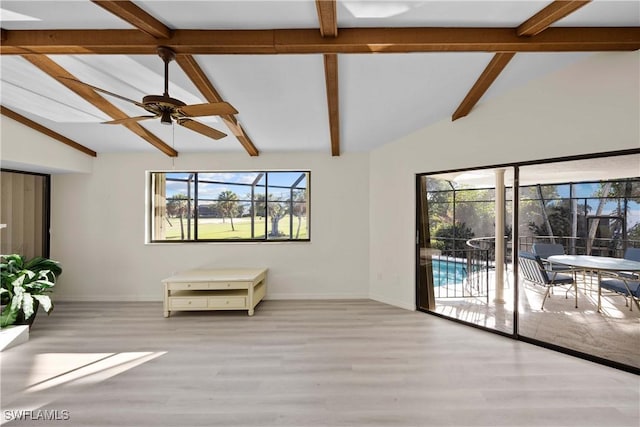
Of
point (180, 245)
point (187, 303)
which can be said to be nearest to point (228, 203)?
point (180, 245)

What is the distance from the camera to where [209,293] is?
428 cm

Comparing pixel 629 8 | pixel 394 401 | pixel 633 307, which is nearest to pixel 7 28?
pixel 394 401

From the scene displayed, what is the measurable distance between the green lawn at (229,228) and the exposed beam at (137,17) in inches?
131

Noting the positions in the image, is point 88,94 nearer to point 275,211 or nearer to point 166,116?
point 166,116

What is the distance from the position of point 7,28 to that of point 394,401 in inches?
160

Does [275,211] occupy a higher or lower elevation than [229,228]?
higher

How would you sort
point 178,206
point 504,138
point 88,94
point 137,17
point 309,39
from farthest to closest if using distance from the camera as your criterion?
point 178,206 < point 504,138 < point 88,94 < point 309,39 < point 137,17

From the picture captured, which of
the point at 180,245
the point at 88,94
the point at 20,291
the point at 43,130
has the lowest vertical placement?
the point at 20,291

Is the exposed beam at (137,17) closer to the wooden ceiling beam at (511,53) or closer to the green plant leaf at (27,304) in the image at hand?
the wooden ceiling beam at (511,53)

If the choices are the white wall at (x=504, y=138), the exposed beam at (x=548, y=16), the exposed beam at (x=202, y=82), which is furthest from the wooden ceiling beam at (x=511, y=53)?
the exposed beam at (x=202, y=82)

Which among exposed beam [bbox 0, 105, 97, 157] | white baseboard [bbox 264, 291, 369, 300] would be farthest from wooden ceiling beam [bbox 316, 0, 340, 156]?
exposed beam [bbox 0, 105, 97, 157]

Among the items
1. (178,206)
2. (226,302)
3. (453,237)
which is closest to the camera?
(453,237)

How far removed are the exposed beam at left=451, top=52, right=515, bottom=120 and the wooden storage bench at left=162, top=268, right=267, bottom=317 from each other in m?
3.46

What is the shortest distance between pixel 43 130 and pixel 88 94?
5.16 ft
